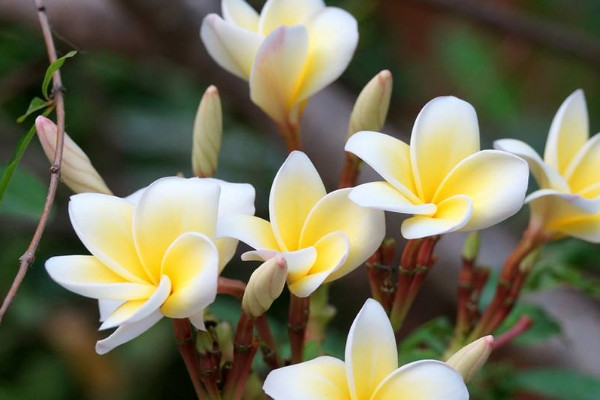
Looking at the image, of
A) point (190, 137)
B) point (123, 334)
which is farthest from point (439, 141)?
point (190, 137)

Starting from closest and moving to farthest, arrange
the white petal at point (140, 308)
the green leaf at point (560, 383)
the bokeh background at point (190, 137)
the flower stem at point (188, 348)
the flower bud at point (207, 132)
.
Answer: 1. the white petal at point (140, 308)
2. the flower stem at point (188, 348)
3. the flower bud at point (207, 132)
4. the green leaf at point (560, 383)
5. the bokeh background at point (190, 137)

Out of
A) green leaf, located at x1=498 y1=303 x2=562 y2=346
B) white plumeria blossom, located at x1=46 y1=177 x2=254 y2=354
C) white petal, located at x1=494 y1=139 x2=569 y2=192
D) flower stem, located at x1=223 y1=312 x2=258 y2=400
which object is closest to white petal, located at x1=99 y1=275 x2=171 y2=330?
white plumeria blossom, located at x1=46 y1=177 x2=254 y2=354

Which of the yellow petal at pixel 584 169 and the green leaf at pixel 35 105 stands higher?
the green leaf at pixel 35 105

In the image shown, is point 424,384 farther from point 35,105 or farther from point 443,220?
point 35,105

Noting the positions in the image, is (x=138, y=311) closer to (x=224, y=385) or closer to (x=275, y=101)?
(x=224, y=385)

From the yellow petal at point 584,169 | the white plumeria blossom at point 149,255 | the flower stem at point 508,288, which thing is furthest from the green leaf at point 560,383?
the white plumeria blossom at point 149,255

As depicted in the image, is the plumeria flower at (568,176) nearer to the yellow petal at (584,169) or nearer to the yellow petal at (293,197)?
the yellow petal at (584,169)

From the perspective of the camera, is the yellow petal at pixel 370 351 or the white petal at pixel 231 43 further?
the white petal at pixel 231 43

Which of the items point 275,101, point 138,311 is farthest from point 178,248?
point 275,101
